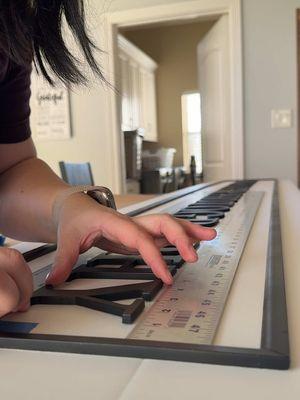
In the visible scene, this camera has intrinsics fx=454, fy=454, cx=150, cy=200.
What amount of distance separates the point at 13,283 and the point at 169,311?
0.10 m

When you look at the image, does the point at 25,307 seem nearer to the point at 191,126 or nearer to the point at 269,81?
the point at 269,81

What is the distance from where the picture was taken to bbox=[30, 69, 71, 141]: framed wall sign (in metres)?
3.35

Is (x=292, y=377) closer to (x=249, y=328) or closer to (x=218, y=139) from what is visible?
(x=249, y=328)

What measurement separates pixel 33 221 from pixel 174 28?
6.00 meters

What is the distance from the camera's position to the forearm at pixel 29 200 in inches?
21.0

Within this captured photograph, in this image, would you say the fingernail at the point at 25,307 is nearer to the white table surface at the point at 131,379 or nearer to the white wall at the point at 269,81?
the white table surface at the point at 131,379

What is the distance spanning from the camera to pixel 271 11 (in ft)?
9.34

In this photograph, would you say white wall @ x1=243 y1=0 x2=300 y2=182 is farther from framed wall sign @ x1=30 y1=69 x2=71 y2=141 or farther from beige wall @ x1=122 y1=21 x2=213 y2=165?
beige wall @ x1=122 y1=21 x2=213 y2=165

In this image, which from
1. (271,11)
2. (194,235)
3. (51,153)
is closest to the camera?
(194,235)

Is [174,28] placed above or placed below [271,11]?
above

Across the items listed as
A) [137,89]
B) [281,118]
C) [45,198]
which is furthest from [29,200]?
[137,89]

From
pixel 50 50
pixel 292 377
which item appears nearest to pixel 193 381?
pixel 292 377

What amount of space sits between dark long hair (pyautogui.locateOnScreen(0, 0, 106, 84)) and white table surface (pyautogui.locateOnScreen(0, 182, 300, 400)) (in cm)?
36

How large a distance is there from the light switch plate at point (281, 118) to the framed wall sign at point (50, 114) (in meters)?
1.46
